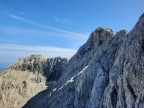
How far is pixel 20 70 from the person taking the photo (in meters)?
68.2

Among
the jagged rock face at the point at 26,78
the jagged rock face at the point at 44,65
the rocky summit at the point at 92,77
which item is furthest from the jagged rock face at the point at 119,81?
the jagged rock face at the point at 44,65

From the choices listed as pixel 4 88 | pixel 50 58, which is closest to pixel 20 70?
pixel 4 88

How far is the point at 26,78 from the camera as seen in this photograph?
66.2 metres

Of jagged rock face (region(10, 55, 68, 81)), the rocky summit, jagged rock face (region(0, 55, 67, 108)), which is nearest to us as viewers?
the rocky summit

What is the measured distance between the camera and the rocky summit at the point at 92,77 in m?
13.1

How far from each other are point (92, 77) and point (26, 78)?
48861mm

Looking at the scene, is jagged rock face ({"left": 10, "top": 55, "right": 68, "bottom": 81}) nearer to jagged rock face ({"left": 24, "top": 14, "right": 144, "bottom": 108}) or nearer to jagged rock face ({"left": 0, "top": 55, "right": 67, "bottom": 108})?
jagged rock face ({"left": 0, "top": 55, "right": 67, "bottom": 108})

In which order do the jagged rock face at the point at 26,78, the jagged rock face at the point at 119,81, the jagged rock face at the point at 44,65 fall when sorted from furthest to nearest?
the jagged rock face at the point at 44,65, the jagged rock face at the point at 26,78, the jagged rock face at the point at 119,81

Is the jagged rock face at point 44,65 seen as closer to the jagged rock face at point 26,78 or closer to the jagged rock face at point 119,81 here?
the jagged rock face at point 26,78

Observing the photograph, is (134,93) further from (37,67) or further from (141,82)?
(37,67)

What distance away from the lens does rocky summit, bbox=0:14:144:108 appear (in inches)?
516

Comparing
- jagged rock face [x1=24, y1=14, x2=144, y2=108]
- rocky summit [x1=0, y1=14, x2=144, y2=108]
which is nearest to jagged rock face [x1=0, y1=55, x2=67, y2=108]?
rocky summit [x1=0, y1=14, x2=144, y2=108]

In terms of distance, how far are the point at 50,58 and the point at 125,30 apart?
59.7 metres

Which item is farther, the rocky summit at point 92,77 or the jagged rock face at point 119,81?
the rocky summit at point 92,77
